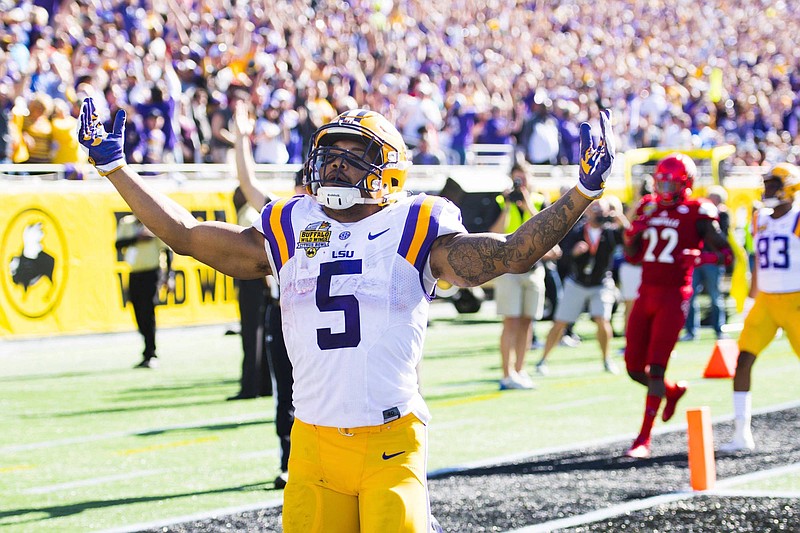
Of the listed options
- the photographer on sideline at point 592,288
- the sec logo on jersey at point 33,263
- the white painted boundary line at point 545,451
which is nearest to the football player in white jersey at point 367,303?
the white painted boundary line at point 545,451

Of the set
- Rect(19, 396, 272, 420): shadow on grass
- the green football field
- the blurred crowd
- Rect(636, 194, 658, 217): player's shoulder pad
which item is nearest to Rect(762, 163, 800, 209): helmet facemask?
Rect(636, 194, 658, 217): player's shoulder pad

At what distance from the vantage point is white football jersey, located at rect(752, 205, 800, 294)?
823 centimetres

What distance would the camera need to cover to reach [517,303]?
1092 centimetres

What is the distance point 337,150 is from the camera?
12.4ft

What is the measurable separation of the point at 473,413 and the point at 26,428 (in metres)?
3.28

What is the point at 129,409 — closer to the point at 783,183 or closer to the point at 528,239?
the point at 783,183

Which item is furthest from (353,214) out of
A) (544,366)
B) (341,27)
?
(341,27)

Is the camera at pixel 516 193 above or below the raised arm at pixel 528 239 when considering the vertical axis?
above

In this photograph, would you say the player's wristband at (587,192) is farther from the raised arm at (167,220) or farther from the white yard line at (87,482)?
the white yard line at (87,482)

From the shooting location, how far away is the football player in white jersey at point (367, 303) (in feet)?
11.8

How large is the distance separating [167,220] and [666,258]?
4823mm

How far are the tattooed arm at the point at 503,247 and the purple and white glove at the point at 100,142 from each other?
40.7 inches

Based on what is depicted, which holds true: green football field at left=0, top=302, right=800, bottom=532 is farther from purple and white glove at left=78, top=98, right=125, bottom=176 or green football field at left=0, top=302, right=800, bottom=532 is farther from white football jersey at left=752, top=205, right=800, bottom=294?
purple and white glove at left=78, top=98, right=125, bottom=176

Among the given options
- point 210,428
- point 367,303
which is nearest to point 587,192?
point 367,303
